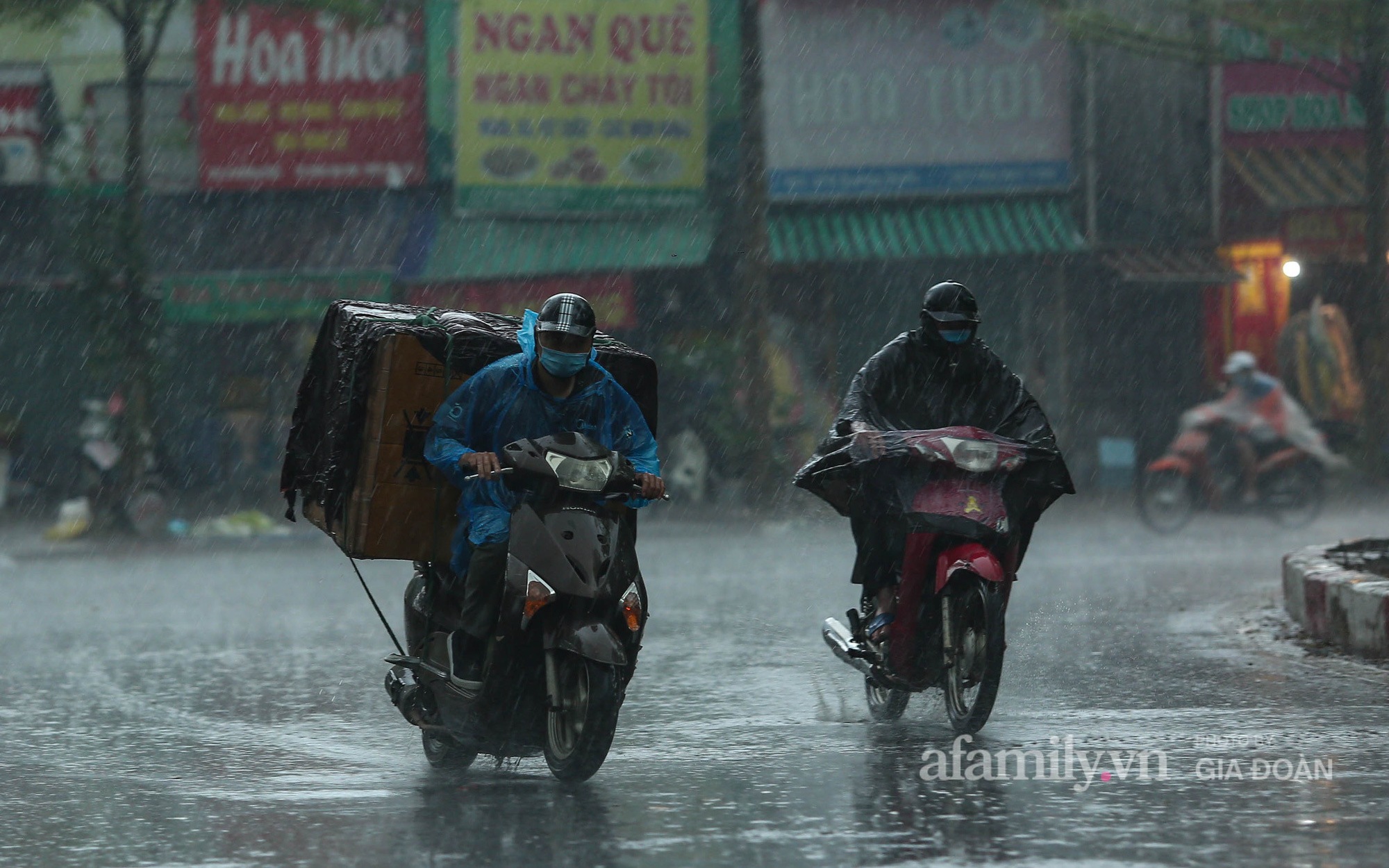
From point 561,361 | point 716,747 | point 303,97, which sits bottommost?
point 716,747

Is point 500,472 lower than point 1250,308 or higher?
lower

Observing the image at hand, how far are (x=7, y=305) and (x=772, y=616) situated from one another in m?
17.1

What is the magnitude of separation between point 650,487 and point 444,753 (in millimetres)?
1243

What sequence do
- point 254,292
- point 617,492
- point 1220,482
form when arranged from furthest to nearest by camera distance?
point 254,292 → point 1220,482 → point 617,492

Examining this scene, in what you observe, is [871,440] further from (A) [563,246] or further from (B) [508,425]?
(A) [563,246]

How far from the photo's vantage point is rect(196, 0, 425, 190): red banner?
2344cm

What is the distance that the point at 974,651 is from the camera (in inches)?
257

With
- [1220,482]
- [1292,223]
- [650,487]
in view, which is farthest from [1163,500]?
[650,487]

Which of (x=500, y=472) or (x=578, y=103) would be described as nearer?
(x=500, y=472)

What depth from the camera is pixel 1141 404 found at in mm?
23594

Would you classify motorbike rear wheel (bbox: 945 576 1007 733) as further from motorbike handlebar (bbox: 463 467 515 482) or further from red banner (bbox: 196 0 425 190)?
red banner (bbox: 196 0 425 190)

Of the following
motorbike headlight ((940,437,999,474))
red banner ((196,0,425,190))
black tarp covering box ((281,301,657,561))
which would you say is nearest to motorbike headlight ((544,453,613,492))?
black tarp covering box ((281,301,657,561))

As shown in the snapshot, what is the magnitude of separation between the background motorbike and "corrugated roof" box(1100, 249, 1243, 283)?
18.4 feet

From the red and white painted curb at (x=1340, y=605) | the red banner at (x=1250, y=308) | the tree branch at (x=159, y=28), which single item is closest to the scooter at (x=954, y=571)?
the red and white painted curb at (x=1340, y=605)
